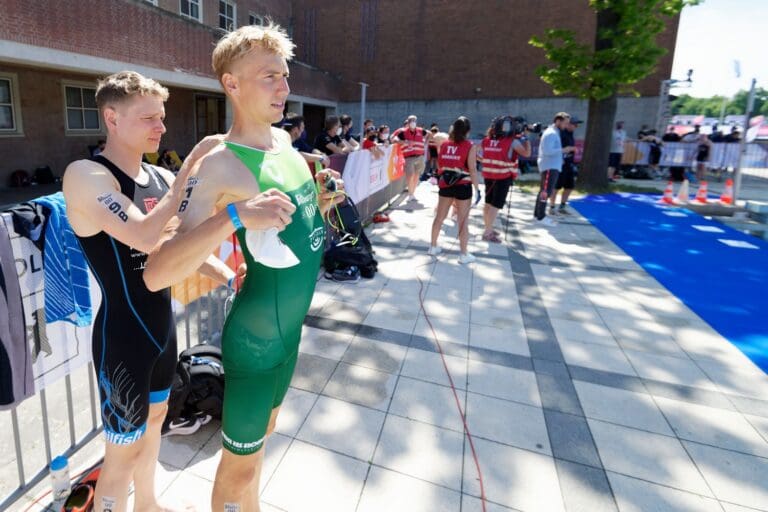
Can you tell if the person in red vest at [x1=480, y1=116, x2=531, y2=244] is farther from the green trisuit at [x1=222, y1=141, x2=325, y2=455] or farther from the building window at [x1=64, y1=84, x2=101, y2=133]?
the building window at [x1=64, y1=84, x2=101, y2=133]

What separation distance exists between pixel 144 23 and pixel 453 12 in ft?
56.6

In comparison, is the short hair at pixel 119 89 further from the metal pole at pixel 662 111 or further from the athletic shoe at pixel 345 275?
the metal pole at pixel 662 111

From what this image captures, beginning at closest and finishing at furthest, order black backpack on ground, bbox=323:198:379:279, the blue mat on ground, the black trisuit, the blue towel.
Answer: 1. the black trisuit
2. the blue towel
3. the blue mat on ground
4. black backpack on ground, bbox=323:198:379:279

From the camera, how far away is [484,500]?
93.8 inches

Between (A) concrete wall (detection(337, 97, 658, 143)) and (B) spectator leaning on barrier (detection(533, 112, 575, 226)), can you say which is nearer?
(B) spectator leaning on barrier (detection(533, 112, 575, 226))

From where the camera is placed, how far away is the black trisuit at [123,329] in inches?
67.4

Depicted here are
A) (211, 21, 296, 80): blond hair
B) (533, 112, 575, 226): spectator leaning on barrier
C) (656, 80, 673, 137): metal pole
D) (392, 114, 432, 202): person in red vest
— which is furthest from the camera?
(656, 80, 673, 137): metal pole

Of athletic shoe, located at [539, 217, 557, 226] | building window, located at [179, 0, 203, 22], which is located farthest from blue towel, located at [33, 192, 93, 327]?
building window, located at [179, 0, 203, 22]

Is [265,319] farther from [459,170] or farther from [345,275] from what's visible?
[459,170]

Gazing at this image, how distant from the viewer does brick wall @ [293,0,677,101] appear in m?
22.4

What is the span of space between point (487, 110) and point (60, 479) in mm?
24577

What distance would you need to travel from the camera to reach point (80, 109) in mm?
13562

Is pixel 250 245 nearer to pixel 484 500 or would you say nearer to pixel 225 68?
pixel 225 68

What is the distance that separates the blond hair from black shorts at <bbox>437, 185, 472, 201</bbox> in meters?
5.16
